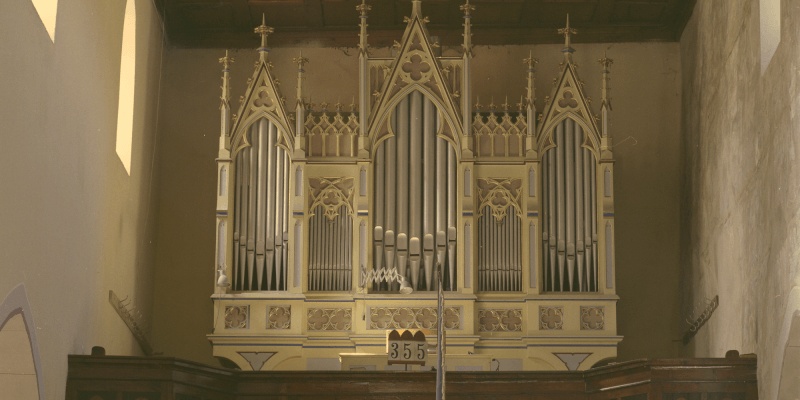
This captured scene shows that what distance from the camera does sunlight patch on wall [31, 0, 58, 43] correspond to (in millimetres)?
9422

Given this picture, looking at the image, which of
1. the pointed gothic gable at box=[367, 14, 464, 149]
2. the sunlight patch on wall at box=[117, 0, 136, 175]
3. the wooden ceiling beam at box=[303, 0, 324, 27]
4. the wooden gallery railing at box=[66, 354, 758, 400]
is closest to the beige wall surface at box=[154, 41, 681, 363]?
the wooden ceiling beam at box=[303, 0, 324, 27]

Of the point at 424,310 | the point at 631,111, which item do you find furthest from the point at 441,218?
the point at 631,111

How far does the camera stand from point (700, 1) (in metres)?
13.5

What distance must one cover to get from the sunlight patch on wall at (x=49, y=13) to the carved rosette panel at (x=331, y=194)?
4.39 m

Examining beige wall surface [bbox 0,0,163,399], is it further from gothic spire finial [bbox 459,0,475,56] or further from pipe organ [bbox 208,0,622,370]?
gothic spire finial [bbox 459,0,475,56]

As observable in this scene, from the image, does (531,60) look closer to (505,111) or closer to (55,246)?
(505,111)

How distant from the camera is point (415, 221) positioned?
13070 millimetres

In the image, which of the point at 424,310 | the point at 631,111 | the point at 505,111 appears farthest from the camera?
the point at 631,111

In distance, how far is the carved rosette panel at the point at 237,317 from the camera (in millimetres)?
12734

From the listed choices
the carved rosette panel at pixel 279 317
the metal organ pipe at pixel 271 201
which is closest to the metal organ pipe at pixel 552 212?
the carved rosette panel at pixel 279 317

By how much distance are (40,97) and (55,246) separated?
4.46ft

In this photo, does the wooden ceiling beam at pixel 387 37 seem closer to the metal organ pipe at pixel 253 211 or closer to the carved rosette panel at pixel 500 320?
the metal organ pipe at pixel 253 211

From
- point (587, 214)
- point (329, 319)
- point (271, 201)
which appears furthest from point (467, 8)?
point (329, 319)

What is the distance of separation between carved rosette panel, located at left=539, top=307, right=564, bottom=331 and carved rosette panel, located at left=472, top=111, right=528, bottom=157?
1931 millimetres
